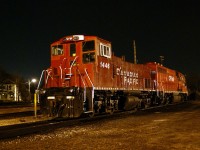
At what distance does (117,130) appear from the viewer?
10453mm

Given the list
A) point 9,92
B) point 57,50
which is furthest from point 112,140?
point 9,92

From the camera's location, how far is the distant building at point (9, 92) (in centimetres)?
5224

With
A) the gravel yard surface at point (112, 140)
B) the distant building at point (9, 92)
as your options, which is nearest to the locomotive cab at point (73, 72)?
the gravel yard surface at point (112, 140)

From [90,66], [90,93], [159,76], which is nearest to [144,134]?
[90,93]

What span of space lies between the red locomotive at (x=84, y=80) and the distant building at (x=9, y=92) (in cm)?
3486

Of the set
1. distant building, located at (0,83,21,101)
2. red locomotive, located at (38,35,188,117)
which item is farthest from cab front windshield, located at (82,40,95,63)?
distant building, located at (0,83,21,101)

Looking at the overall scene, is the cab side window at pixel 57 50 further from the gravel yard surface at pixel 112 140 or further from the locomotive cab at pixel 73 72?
the gravel yard surface at pixel 112 140

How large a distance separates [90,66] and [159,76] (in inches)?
532

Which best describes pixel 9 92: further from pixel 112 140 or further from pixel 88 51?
pixel 112 140

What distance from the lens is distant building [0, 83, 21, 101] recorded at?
52244 millimetres

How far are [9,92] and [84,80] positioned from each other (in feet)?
134

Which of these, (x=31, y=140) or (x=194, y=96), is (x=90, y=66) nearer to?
(x=31, y=140)

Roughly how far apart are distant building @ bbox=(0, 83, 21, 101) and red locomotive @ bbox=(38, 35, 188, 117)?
34863 millimetres

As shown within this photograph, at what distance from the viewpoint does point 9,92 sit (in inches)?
2124
